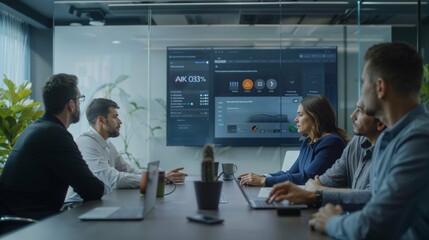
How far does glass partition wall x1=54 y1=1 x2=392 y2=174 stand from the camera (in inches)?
215

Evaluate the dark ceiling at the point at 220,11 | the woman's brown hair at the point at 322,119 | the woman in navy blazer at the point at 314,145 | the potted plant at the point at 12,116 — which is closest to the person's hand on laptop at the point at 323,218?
the woman in navy blazer at the point at 314,145

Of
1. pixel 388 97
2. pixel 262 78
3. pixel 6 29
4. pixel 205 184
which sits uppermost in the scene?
pixel 6 29

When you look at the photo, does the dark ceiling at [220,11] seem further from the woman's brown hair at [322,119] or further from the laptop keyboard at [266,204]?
the laptop keyboard at [266,204]

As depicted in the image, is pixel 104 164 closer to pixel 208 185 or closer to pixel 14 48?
pixel 208 185

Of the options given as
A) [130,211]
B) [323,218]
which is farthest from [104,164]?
[323,218]

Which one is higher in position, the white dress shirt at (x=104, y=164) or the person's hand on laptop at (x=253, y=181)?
the white dress shirt at (x=104, y=164)

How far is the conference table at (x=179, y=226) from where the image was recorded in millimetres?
1452

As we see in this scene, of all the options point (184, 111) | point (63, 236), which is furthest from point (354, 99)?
point (63, 236)

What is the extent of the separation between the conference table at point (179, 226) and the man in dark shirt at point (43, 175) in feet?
1.13

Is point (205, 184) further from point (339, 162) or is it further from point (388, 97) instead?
point (339, 162)

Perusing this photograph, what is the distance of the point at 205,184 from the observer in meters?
1.92

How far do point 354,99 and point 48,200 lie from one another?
4010 millimetres

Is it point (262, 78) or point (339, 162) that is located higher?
point (262, 78)

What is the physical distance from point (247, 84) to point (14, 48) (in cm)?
279
